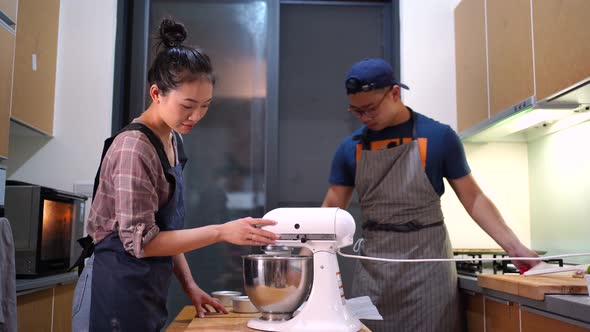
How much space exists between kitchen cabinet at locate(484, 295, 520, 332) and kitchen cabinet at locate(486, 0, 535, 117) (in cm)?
73

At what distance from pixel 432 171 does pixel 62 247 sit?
1.56m

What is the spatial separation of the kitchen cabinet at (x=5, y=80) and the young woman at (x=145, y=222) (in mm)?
1081

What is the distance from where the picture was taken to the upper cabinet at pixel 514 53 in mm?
1687

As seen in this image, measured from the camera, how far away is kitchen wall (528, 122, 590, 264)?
2172mm

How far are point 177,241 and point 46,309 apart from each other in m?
1.38

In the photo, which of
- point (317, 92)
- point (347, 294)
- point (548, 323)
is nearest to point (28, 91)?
point (317, 92)

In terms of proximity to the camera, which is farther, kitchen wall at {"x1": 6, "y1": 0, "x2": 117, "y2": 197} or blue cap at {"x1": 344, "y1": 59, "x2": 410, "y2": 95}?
kitchen wall at {"x1": 6, "y1": 0, "x2": 117, "y2": 197}

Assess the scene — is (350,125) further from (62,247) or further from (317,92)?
(62,247)

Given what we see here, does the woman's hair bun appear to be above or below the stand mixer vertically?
above

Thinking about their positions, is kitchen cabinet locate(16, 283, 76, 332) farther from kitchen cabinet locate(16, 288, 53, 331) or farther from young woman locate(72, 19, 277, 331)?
young woman locate(72, 19, 277, 331)

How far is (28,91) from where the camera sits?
246cm

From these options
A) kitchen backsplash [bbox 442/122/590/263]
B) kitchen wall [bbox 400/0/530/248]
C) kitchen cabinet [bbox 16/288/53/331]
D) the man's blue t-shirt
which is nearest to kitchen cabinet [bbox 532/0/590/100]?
the man's blue t-shirt

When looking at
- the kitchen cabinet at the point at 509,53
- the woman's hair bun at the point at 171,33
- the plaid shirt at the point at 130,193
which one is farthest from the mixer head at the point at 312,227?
the kitchen cabinet at the point at 509,53

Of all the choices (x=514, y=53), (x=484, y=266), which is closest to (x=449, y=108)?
(x=514, y=53)
